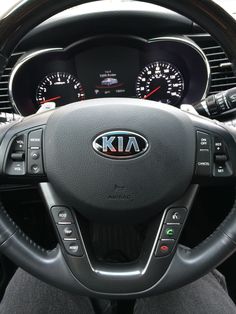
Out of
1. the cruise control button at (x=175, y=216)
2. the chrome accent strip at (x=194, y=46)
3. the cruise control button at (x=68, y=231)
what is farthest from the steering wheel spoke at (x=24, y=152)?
the chrome accent strip at (x=194, y=46)

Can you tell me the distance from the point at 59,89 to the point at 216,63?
2.40 feet

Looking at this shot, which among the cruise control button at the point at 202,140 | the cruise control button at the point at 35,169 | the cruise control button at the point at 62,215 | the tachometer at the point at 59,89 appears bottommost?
the tachometer at the point at 59,89

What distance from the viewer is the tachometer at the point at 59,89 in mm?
2363

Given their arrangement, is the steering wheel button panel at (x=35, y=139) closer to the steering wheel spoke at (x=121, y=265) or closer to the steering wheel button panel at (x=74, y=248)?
the steering wheel spoke at (x=121, y=265)

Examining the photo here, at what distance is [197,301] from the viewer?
135 centimetres

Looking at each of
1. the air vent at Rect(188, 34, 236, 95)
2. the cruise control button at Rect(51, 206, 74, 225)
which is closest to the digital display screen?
the air vent at Rect(188, 34, 236, 95)

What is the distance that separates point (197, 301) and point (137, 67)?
52.2 inches

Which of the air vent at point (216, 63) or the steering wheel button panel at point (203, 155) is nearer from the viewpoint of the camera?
the steering wheel button panel at point (203, 155)

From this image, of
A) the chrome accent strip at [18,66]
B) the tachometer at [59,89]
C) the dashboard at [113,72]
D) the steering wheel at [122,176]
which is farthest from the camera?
the tachometer at [59,89]

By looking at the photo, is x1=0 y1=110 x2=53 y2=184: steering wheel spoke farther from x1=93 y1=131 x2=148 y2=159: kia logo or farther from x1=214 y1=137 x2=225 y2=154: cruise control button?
x1=214 y1=137 x2=225 y2=154: cruise control button

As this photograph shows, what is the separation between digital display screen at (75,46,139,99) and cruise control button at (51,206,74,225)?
4.74 ft

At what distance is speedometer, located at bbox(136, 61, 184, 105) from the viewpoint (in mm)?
2383

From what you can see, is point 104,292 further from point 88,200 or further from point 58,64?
point 58,64

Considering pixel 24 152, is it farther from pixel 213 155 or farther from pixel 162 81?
pixel 162 81
